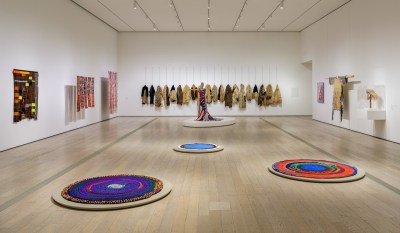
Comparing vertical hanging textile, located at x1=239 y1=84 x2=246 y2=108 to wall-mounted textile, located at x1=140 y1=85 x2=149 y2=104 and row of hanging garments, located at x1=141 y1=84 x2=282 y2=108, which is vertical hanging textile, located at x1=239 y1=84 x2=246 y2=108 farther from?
wall-mounted textile, located at x1=140 y1=85 x2=149 y2=104

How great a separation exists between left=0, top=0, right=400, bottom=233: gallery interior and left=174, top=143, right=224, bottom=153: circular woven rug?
4 centimetres

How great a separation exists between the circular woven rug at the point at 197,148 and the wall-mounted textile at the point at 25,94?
3.48 meters

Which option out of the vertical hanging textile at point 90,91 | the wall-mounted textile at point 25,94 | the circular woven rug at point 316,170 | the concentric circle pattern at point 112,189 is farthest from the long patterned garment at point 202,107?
the concentric circle pattern at point 112,189

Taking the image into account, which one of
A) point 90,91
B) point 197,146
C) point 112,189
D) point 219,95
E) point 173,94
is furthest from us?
point 219,95

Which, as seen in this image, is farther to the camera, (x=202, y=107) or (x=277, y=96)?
(x=277, y=96)

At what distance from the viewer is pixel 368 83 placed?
398 inches

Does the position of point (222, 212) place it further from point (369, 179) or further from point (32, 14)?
point (32, 14)

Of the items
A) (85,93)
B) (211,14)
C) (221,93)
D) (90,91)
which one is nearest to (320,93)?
(221,93)

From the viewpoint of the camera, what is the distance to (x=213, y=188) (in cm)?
471

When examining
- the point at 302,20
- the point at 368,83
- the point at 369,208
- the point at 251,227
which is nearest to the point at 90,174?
the point at 251,227

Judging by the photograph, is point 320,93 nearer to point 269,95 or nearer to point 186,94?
point 269,95

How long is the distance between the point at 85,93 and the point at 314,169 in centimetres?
880

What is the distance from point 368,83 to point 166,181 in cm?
722

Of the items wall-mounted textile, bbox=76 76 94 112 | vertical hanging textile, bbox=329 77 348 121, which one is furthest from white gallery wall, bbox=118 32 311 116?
vertical hanging textile, bbox=329 77 348 121
